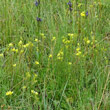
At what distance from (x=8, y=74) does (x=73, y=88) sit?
21.1 inches

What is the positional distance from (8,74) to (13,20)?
0.98m

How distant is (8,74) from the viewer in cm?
205

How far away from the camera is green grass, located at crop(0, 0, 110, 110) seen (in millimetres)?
1854

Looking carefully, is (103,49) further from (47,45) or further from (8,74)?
(8,74)

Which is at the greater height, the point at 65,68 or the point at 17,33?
the point at 17,33

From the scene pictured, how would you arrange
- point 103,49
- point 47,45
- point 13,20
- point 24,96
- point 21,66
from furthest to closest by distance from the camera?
point 13,20
point 47,45
point 103,49
point 21,66
point 24,96

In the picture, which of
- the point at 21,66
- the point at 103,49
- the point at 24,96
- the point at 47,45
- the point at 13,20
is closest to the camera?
the point at 24,96

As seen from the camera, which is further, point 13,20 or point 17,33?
point 13,20

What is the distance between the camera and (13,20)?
112 inches

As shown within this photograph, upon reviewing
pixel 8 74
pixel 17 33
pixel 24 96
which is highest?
pixel 17 33

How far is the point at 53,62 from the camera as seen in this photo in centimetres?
217

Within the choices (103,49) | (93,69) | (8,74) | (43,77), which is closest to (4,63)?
(8,74)

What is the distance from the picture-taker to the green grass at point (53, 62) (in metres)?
1.85

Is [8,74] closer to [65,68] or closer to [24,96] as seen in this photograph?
[24,96]
